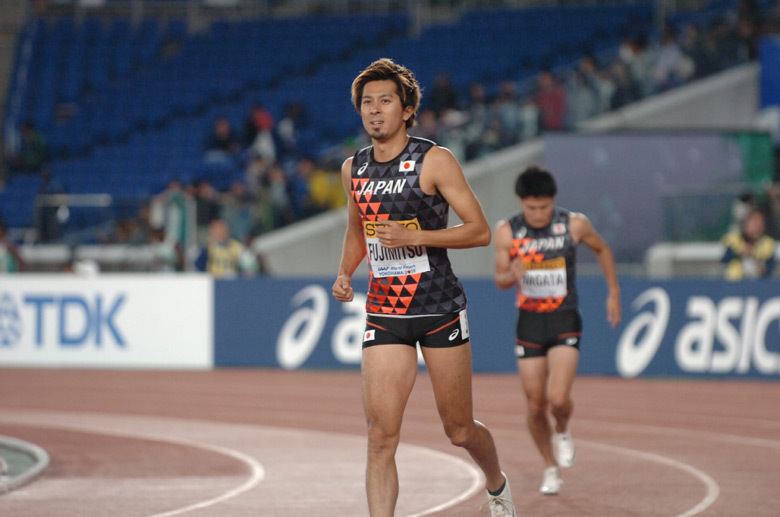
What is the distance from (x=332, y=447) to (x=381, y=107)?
225 inches

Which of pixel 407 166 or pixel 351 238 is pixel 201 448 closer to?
pixel 351 238

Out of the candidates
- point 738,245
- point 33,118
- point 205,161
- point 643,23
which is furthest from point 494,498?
point 33,118

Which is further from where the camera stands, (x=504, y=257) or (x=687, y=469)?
(x=687, y=469)

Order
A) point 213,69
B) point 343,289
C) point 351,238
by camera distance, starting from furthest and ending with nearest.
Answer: point 213,69 < point 351,238 < point 343,289

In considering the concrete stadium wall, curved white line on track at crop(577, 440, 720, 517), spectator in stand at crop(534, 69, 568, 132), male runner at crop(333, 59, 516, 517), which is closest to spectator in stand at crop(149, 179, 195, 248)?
the concrete stadium wall

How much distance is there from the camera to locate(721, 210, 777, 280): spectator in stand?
56.9 ft

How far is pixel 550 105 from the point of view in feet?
75.7

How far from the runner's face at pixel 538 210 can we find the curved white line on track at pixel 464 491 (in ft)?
6.36

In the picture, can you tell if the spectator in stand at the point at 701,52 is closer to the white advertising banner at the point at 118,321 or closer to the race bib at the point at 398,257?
the white advertising banner at the point at 118,321

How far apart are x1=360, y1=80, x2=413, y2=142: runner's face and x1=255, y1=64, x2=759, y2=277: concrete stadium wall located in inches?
597

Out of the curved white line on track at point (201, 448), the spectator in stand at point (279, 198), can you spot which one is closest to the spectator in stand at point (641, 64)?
the spectator in stand at point (279, 198)

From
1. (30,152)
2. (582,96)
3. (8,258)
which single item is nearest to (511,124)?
(582,96)

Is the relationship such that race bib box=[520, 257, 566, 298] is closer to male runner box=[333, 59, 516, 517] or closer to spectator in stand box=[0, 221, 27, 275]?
male runner box=[333, 59, 516, 517]

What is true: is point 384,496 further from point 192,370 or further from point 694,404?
point 192,370
